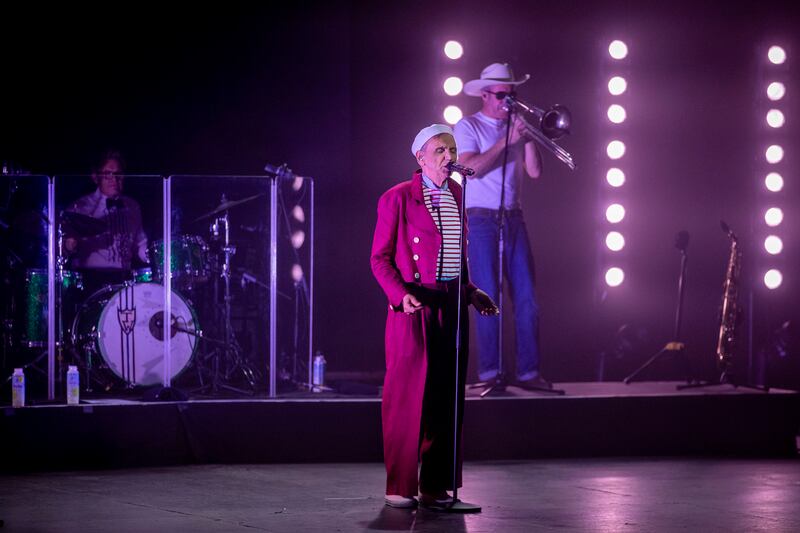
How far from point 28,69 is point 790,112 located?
6030mm

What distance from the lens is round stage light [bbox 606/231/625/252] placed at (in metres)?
9.59

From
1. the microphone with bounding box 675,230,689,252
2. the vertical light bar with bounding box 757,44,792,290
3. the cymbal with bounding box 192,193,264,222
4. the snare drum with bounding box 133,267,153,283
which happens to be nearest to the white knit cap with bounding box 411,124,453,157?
the cymbal with bounding box 192,193,264,222

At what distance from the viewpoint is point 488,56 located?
925cm

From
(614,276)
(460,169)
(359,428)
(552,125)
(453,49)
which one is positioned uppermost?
(453,49)

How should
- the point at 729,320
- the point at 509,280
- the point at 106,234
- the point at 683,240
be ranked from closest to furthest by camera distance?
the point at 106,234 → the point at 509,280 → the point at 729,320 → the point at 683,240

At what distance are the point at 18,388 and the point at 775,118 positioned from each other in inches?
248

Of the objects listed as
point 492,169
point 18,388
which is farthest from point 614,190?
point 18,388

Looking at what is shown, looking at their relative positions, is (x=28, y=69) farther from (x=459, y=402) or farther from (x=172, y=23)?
(x=459, y=402)

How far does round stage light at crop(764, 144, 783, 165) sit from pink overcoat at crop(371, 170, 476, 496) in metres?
5.16

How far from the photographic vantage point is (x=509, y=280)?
26.1 feet

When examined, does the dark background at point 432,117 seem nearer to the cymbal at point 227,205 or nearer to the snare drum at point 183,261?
the cymbal at point 227,205

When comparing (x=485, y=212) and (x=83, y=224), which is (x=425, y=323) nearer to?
(x=485, y=212)

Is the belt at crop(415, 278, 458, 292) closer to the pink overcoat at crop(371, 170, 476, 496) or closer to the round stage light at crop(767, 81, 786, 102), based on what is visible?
the pink overcoat at crop(371, 170, 476, 496)

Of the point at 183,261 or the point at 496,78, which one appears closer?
the point at 183,261
